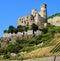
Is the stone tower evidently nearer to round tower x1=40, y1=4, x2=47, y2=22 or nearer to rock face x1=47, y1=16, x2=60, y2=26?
round tower x1=40, y1=4, x2=47, y2=22

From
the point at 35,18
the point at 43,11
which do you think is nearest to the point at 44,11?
the point at 43,11

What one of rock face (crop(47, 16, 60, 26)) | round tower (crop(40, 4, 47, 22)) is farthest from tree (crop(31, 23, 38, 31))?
round tower (crop(40, 4, 47, 22))

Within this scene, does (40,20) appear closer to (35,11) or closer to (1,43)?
(35,11)

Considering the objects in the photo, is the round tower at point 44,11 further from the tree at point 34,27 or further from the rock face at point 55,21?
the tree at point 34,27

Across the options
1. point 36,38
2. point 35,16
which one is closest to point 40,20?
point 35,16

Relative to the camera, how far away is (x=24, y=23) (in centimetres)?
7469

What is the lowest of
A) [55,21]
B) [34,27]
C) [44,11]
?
[34,27]

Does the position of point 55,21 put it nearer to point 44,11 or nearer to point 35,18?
point 35,18

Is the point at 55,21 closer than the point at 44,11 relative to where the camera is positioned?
Yes

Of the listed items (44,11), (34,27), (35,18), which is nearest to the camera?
(34,27)

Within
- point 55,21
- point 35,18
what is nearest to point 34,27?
point 35,18

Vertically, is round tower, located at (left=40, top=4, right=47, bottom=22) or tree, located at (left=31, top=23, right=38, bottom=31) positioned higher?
round tower, located at (left=40, top=4, right=47, bottom=22)

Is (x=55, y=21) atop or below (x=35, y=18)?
below

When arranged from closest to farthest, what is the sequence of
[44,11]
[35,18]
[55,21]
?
[55,21] → [35,18] → [44,11]
